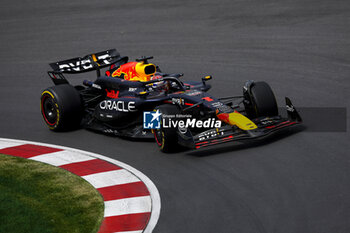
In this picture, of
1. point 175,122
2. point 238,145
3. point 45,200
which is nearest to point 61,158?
point 45,200

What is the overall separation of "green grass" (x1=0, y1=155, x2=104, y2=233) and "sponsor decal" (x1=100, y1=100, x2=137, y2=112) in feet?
6.58

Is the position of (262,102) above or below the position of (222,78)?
above

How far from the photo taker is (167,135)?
31.8 feet

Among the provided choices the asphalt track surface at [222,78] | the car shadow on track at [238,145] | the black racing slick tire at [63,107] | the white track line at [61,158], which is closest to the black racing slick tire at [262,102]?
the car shadow on track at [238,145]

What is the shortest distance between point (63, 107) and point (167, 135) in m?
2.70

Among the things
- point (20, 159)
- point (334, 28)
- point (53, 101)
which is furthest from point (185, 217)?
point (334, 28)

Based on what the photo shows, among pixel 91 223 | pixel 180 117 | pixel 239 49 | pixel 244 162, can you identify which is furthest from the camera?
pixel 239 49

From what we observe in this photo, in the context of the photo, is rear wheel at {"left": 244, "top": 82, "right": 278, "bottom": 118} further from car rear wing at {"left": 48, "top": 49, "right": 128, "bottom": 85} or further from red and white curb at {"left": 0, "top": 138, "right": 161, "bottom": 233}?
car rear wing at {"left": 48, "top": 49, "right": 128, "bottom": 85}

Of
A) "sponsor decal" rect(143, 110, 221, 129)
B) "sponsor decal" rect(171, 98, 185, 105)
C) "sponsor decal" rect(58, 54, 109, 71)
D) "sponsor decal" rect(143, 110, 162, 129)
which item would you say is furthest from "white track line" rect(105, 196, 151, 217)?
"sponsor decal" rect(58, 54, 109, 71)

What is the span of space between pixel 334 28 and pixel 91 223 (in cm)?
1354

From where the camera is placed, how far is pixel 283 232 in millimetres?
6723

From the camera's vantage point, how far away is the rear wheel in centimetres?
1052

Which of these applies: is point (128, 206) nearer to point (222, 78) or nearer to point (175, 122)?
point (175, 122)

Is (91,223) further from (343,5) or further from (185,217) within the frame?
(343,5)
